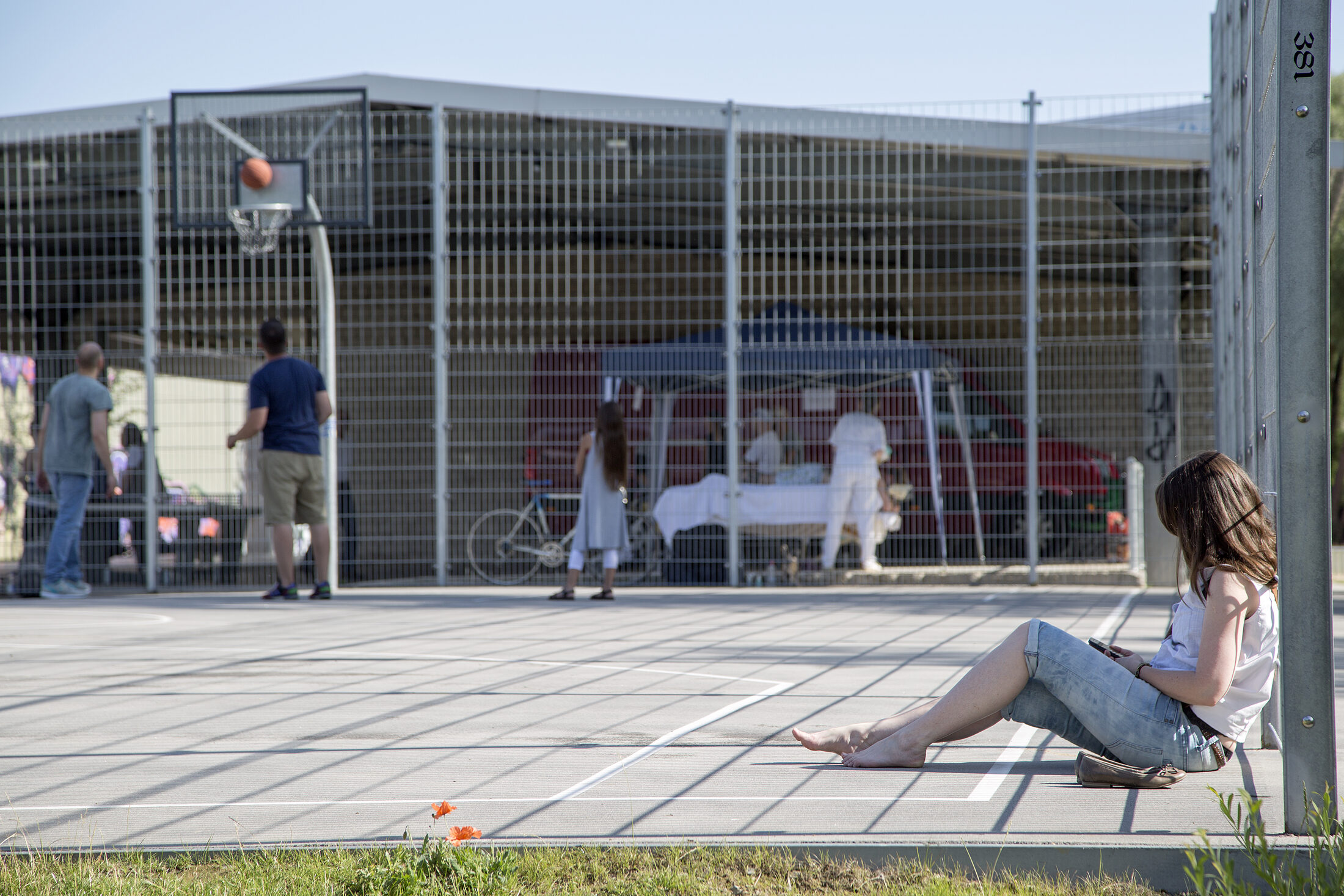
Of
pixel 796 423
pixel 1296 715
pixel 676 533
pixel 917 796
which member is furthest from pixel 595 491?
pixel 1296 715

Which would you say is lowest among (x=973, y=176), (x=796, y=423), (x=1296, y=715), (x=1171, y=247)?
(x=1296, y=715)

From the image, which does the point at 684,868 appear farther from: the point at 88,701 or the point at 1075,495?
the point at 1075,495

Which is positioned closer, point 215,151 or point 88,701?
point 88,701

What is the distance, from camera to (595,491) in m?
9.70

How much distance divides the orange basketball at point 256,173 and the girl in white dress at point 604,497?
127 inches

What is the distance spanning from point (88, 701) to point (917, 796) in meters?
3.38

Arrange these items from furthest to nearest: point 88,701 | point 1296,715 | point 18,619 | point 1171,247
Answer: point 1171,247 → point 18,619 → point 88,701 → point 1296,715

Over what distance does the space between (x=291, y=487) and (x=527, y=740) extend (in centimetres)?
560

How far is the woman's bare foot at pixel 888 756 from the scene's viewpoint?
370 cm

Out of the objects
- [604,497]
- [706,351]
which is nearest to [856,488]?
[706,351]

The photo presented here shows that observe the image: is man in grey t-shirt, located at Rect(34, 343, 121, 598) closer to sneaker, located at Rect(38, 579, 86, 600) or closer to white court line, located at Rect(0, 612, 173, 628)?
sneaker, located at Rect(38, 579, 86, 600)

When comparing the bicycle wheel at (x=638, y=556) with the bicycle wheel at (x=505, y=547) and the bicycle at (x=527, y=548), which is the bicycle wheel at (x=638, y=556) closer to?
the bicycle at (x=527, y=548)

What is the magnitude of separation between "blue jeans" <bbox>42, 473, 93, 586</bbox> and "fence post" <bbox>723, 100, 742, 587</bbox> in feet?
16.7

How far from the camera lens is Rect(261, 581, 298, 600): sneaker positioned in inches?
379
